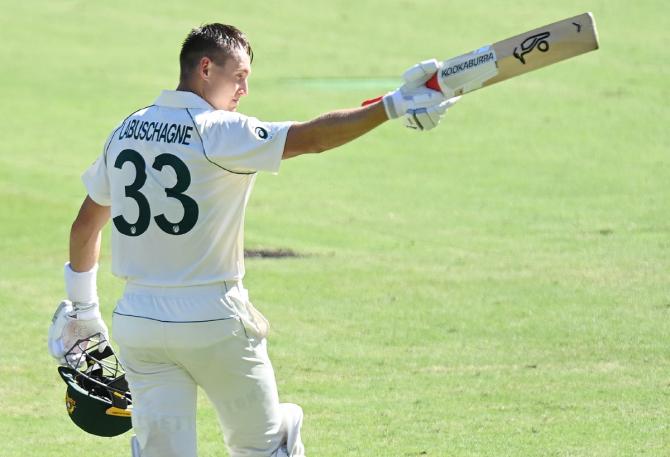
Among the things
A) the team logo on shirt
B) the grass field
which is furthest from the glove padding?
the grass field

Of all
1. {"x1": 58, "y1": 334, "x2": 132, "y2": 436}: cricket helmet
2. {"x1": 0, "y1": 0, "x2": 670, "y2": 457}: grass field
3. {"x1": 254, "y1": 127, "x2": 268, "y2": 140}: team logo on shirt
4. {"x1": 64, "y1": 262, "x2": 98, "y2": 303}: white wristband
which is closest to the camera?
{"x1": 254, "y1": 127, "x2": 268, "y2": 140}: team logo on shirt

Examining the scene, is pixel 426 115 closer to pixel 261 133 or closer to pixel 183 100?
pixel 261 133

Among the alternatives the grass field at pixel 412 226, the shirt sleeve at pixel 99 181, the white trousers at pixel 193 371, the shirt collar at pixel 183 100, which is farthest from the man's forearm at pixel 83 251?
the grass field at pixel 412 226

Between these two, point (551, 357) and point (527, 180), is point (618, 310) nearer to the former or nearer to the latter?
point (551, 357)

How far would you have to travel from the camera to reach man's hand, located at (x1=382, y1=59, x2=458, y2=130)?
16.0ft

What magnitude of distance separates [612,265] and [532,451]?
5.17m

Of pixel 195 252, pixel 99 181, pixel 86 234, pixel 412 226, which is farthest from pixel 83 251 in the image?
pixel 412 226

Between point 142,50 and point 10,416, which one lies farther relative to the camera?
point 142,50

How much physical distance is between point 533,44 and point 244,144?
112 centimetres

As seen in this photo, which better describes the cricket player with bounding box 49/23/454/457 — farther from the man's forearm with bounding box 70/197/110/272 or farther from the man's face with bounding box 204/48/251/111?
the man's forearm with bounding box 70/197/110/272

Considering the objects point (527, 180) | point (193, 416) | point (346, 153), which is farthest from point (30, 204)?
point (193, 416)

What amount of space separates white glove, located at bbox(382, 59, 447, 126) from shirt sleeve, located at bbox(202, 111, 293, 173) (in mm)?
441

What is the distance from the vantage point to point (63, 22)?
2439cm

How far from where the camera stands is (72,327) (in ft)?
19.8
